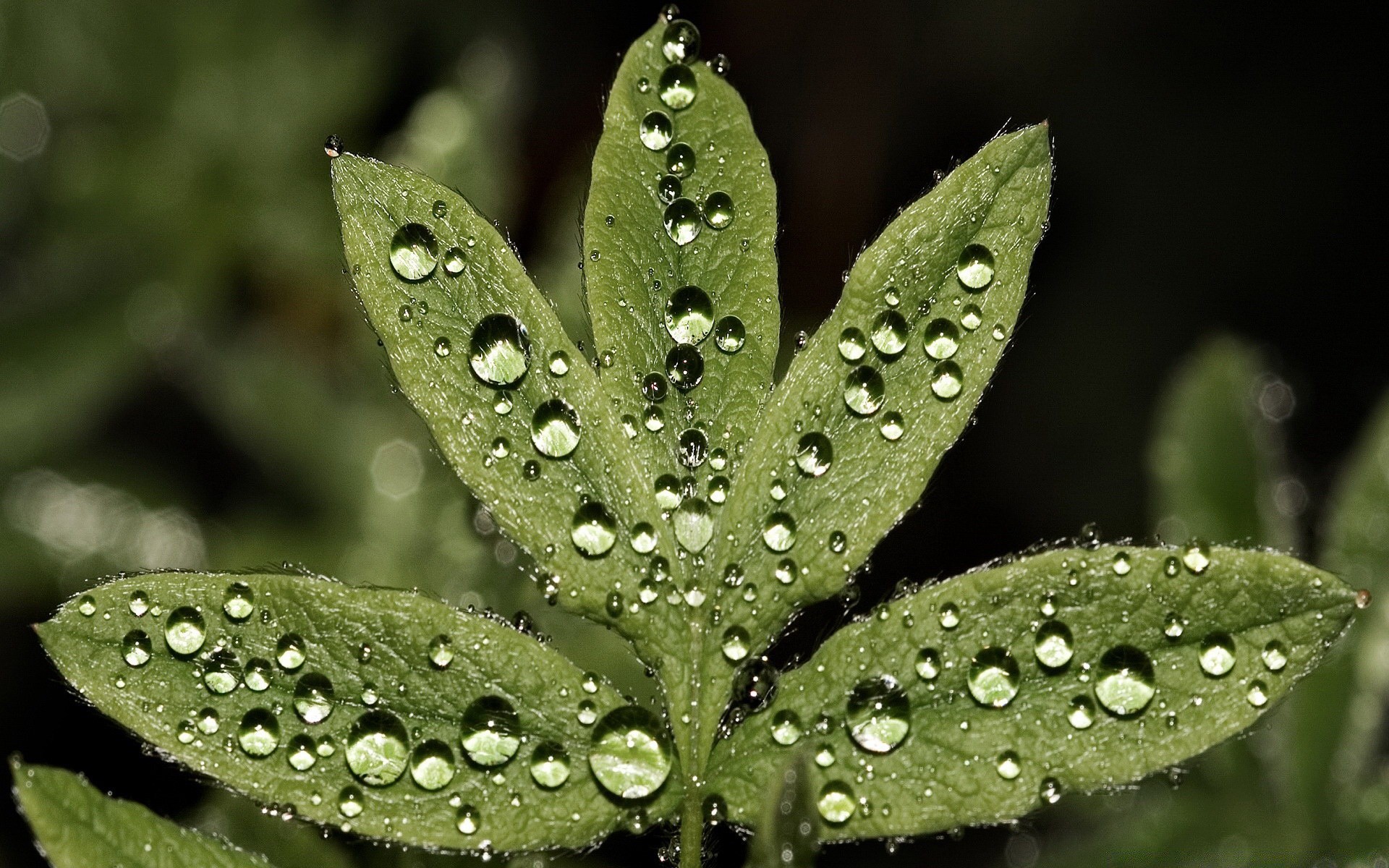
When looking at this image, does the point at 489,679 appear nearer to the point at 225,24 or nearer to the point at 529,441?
the point at 529,441

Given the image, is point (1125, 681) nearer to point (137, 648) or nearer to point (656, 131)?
point (656, 131)

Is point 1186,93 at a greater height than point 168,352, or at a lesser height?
greater

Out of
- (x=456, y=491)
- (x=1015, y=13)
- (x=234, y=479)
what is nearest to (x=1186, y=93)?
(x=1015, y=13)

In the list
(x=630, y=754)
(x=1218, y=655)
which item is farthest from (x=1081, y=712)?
(x=630, y=754)

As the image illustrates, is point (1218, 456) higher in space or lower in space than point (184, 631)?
higher

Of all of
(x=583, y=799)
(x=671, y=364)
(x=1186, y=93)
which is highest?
(x=1186, y=93)

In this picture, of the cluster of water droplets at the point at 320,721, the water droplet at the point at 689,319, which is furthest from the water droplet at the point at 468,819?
the water droplet at the point at 689,319
